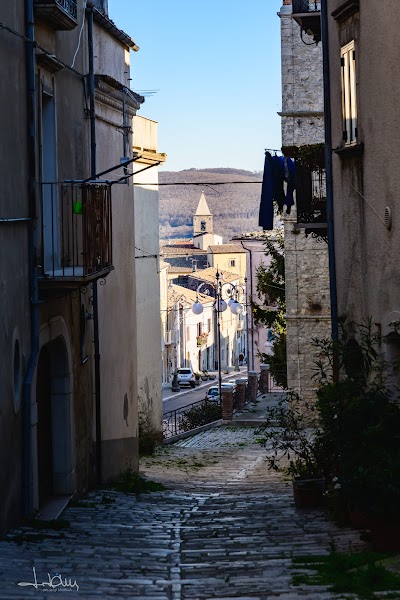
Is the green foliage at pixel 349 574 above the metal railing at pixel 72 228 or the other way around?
the other way around

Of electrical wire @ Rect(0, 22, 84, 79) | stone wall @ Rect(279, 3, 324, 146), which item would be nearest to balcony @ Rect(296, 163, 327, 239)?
electrical wire @ Rect(0, 22, 84, 79)

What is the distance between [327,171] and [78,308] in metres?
4.08

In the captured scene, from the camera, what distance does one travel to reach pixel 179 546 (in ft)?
36.3

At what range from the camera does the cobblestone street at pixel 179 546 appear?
862 cm

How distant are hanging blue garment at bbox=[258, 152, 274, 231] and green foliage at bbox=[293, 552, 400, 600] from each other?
10838 millimetres

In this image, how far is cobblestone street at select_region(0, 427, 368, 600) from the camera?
8617mm

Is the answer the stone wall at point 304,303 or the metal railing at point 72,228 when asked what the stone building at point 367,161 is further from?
the stone wall at point 304,303

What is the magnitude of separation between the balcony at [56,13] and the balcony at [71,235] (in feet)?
6.51

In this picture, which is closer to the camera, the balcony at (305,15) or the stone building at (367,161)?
the stone building at (367,161)

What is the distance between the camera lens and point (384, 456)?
10.2 m

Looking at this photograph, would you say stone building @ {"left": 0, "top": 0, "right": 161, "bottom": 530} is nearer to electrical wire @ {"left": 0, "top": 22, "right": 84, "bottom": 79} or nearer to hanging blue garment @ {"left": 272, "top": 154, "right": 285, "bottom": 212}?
electrical wire @ {"left": 0, "top": 22, "right": 84, "bottom": 79}

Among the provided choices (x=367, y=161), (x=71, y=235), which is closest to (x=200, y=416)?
(x=71, y=235)

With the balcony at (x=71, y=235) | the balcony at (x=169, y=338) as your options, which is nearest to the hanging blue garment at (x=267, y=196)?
the balcony at (x=71, y=235)

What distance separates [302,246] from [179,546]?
22.5m
